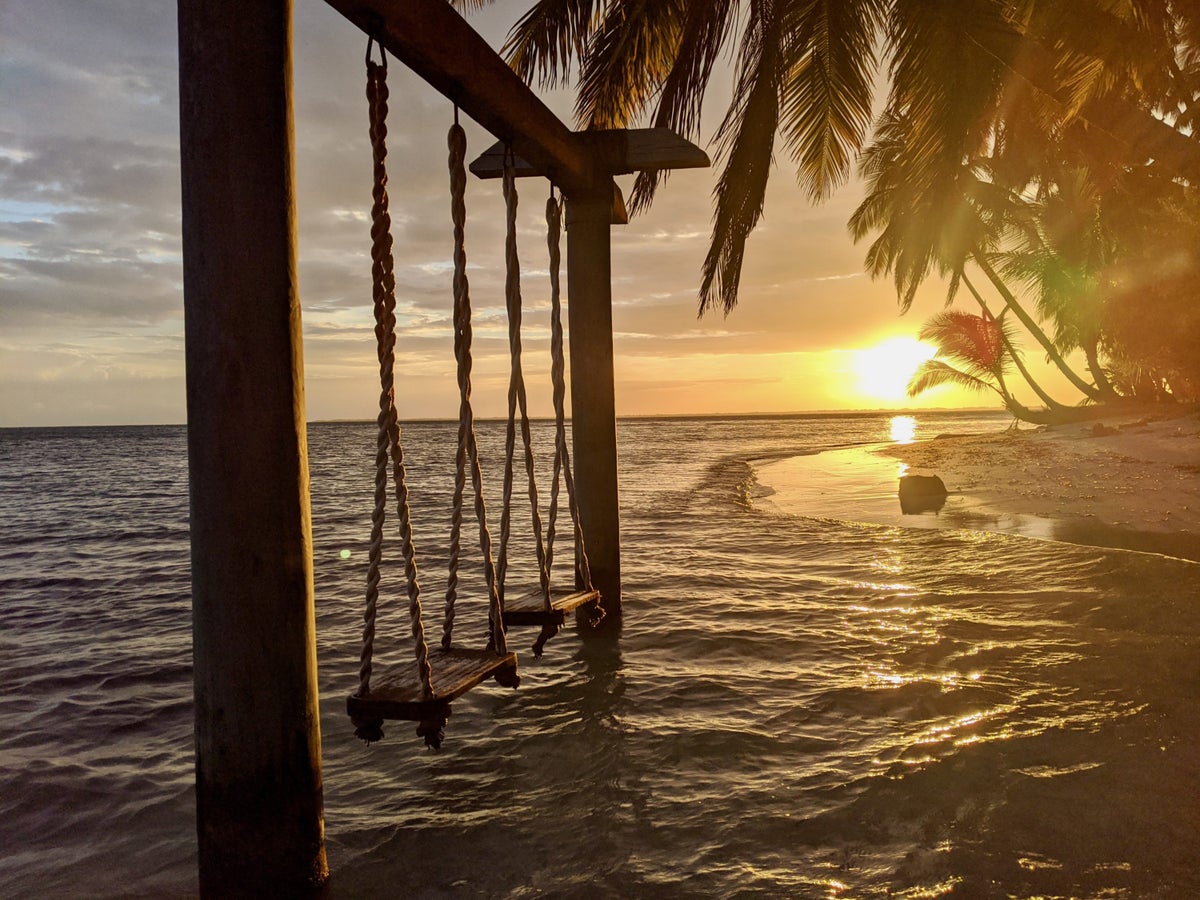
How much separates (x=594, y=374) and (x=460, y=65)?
96.4 inches

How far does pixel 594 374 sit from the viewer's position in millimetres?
4828

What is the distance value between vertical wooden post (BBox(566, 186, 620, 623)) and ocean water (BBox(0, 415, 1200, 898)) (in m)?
0.75

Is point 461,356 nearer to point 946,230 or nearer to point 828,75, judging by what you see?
point 828,75

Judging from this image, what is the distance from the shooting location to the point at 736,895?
2246 millimetres

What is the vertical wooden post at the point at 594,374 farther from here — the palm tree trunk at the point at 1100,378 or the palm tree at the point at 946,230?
the palm tree trunk at the point at 1100,378

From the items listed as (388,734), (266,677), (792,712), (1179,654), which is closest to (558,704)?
(388,734)

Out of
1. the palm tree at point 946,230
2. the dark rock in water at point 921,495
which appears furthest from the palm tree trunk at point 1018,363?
the dark rock in water at point 921,495

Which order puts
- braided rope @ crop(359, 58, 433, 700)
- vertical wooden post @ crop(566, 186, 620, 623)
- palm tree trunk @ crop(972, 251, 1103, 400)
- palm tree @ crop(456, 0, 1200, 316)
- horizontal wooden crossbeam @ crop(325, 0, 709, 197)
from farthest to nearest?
palm tree trunk @ crop(972, 251, 1103, 400)
palm tree @ crop(456, 0, 1200, 316)
vertical wooden post @ crop(566, 186, 620, 623)
horizontal wooden crossbeam @ crop(325, 0, 709, 197)
braided rope @ crop(359, 58, 433, 700)

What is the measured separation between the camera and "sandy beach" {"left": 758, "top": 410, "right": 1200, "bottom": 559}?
809cm

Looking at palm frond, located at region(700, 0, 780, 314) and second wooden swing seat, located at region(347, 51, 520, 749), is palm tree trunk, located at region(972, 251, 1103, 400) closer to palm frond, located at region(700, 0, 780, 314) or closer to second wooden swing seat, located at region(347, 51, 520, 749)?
palm frond, located at region(700, 0, 780, 314)

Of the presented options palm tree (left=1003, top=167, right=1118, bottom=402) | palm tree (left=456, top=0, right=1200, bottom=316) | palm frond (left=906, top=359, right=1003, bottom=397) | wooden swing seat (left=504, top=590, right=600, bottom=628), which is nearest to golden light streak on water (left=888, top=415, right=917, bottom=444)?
palm frond (left=906, top=359, right=1003, bottom=397)

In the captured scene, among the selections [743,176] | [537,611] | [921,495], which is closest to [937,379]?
[921,495]

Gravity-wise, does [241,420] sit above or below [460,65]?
below

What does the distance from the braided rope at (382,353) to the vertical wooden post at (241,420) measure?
23 centimetres
